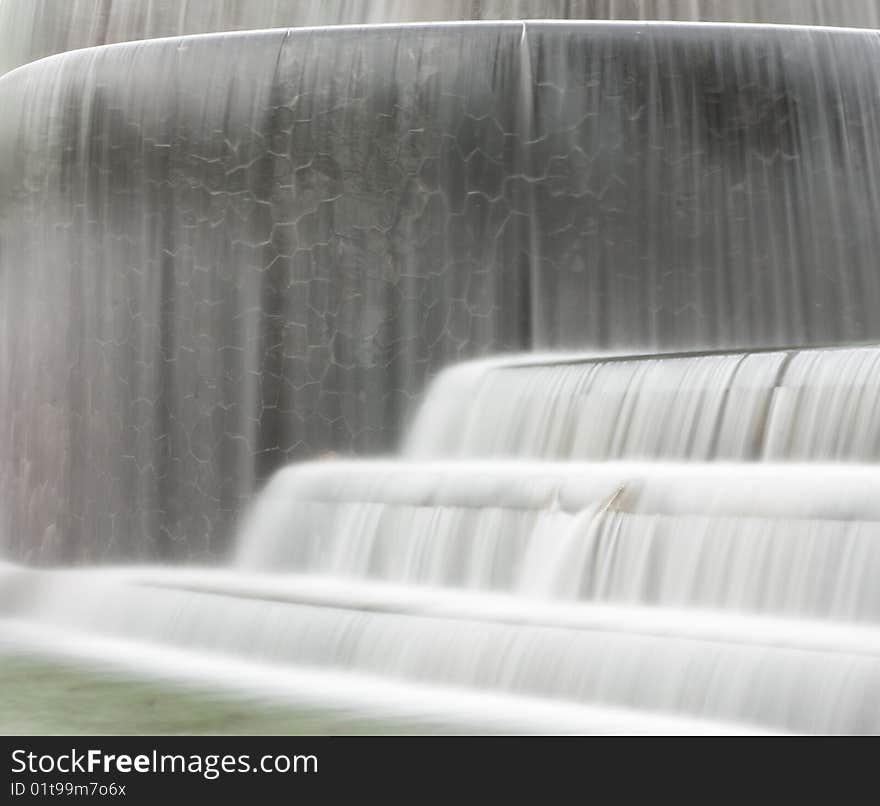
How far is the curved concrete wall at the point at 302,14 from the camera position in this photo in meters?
8.65

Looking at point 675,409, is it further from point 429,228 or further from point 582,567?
point 429,228

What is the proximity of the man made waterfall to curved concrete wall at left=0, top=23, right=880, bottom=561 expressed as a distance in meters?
0.40

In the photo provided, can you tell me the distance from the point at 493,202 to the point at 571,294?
0.60 metres

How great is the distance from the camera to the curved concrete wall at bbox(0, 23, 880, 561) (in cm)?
721

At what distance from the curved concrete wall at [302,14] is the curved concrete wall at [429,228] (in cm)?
133

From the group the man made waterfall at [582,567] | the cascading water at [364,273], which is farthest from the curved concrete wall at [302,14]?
the man made waterfall at [582,567]

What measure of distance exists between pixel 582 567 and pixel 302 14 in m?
5.22

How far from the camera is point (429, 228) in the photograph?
7.31 meters

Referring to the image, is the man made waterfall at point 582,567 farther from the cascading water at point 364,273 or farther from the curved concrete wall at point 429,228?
the curved concrete wall at point 429,228

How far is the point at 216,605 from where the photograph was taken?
19.0ft

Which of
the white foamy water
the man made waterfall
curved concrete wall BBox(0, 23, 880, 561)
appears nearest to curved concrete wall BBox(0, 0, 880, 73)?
curved concrete wall BBox(0, 23, 880, 561)

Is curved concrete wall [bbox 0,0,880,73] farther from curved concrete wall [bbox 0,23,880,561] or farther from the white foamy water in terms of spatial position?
the white foamy water
